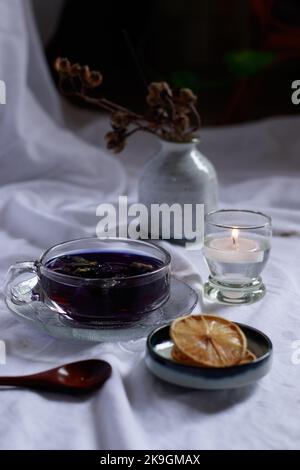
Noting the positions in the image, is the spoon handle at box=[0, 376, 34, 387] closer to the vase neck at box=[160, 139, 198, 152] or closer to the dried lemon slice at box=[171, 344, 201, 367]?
the dried lemon slice at box=[171, 344, 201, 367]

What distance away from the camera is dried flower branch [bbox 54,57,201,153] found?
0.96 metres

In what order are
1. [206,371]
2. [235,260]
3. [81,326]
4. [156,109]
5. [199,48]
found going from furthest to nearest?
[199,48], [156,109], [235,260], [81,326], [206,371]

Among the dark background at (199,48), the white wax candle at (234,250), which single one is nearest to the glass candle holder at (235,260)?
the white wax candle at (234,250)

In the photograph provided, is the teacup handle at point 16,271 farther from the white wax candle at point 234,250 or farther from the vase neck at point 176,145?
the vase neck at point 176,145

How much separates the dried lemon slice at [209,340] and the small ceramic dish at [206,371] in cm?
1

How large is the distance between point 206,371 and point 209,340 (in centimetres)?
4

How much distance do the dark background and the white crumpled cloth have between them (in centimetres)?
22

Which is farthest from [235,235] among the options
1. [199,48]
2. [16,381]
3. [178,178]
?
[199,48]

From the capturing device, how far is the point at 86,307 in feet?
2.24

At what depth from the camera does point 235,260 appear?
816 millimetres

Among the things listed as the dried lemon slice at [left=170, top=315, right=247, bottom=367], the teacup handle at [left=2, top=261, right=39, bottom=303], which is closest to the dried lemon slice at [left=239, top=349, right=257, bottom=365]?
the dried lemon slice at [left=170, top=315, right=247, bottom=367]

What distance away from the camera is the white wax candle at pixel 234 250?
82 cm

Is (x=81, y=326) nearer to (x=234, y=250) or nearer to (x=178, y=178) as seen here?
(x=234, y=250)
